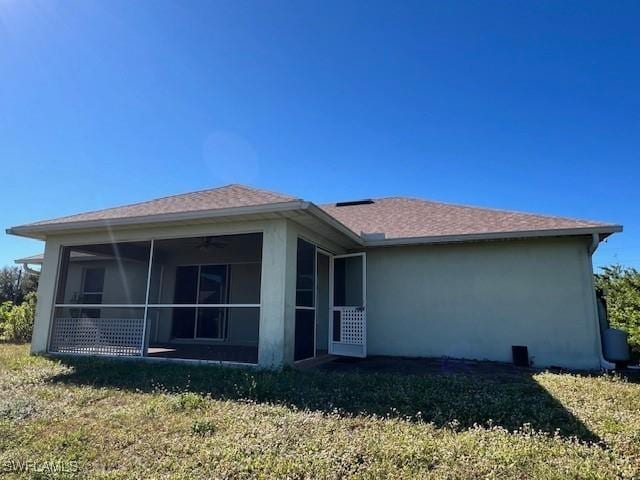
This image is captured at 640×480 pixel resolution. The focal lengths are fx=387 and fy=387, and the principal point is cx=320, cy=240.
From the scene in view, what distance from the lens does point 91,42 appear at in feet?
25.6

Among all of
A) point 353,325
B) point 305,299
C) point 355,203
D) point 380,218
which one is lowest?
point 353,325

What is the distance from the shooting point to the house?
6.87 metres

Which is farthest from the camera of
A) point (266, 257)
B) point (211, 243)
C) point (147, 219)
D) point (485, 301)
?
point (211, 243)

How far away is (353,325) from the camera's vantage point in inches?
347

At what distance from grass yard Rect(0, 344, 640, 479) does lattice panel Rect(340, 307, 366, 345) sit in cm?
259

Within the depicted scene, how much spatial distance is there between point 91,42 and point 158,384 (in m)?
6.86

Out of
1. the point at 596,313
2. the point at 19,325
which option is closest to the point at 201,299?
the point at 19,325

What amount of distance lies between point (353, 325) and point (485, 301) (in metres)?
2.93

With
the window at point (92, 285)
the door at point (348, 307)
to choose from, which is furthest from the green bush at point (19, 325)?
the door at point (348, 307)

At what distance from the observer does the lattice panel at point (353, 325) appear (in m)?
8.66

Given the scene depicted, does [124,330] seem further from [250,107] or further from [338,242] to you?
[250,107]

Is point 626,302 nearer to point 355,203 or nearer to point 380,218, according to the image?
point 380,218

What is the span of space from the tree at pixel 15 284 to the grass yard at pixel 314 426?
17.2 metres

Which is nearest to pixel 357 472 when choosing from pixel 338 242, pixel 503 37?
pixel 338 242
